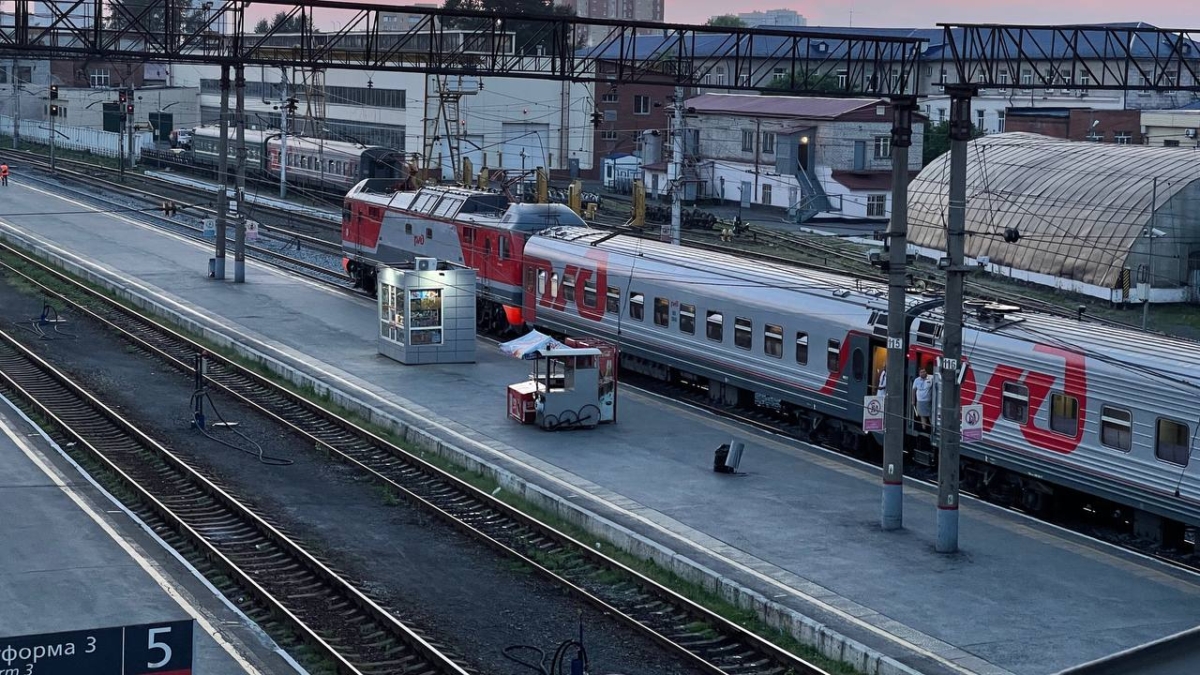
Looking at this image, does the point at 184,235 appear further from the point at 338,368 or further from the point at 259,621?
the point at 259,621

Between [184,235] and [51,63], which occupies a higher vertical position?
[51,63]

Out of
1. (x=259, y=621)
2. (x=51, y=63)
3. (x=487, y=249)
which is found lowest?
(x=259, y=621)

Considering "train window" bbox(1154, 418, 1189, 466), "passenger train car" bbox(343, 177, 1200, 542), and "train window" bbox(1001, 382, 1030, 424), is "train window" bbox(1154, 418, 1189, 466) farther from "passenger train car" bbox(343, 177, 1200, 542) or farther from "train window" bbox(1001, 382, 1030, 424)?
"train window" bbox(1001, 382, 1030, 424)

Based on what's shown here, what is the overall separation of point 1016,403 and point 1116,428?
2.17m

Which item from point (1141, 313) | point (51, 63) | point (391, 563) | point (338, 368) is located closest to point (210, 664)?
point (391, 563)

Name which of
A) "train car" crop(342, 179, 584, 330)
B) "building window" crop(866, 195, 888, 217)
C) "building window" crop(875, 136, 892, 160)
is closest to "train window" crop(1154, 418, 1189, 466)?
"train car" crop(342, 179, 584, 330)

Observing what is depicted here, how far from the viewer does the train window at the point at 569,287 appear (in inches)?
1478

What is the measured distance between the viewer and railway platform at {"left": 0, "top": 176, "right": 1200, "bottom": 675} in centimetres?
1778

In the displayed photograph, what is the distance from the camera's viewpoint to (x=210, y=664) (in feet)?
52.9

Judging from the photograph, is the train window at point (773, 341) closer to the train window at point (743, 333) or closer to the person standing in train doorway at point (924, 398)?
the train window at point (743, 333)

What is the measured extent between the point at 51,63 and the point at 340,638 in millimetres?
125746

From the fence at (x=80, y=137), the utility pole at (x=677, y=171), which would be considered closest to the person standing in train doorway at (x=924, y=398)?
the utility pole at (x=677, y=171)

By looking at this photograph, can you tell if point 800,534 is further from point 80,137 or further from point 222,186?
point 80,137

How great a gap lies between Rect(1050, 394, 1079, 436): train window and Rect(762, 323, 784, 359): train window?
24.6 feet
